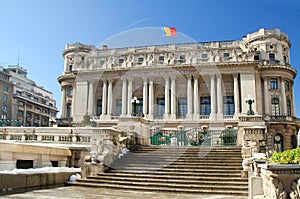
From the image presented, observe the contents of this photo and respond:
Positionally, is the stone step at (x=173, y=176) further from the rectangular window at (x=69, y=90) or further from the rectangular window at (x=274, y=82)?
the rectangular window at (x=69, y=90)

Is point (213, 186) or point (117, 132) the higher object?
point (117, 132)

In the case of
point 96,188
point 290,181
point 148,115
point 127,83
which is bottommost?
point 96,188

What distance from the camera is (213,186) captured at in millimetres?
11938

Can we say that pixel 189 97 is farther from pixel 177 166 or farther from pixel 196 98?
pixel 177 166

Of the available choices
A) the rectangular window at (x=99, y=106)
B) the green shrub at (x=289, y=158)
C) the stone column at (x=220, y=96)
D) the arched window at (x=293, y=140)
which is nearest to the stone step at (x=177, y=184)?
the green shrub at (x=289, y=158)

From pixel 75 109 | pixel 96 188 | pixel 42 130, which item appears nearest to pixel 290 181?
pixel 96 188

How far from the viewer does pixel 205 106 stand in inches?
1873

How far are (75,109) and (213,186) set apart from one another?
42.9m

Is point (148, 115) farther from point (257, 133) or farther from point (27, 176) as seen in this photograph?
point (27, 176)

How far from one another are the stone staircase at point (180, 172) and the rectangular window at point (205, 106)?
97.1 feet

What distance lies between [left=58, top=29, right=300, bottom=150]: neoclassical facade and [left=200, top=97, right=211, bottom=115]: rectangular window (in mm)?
155

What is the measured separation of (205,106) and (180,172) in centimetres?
3450

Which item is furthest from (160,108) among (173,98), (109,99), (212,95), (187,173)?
(187,173)

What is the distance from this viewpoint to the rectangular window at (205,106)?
4726 centimetres
